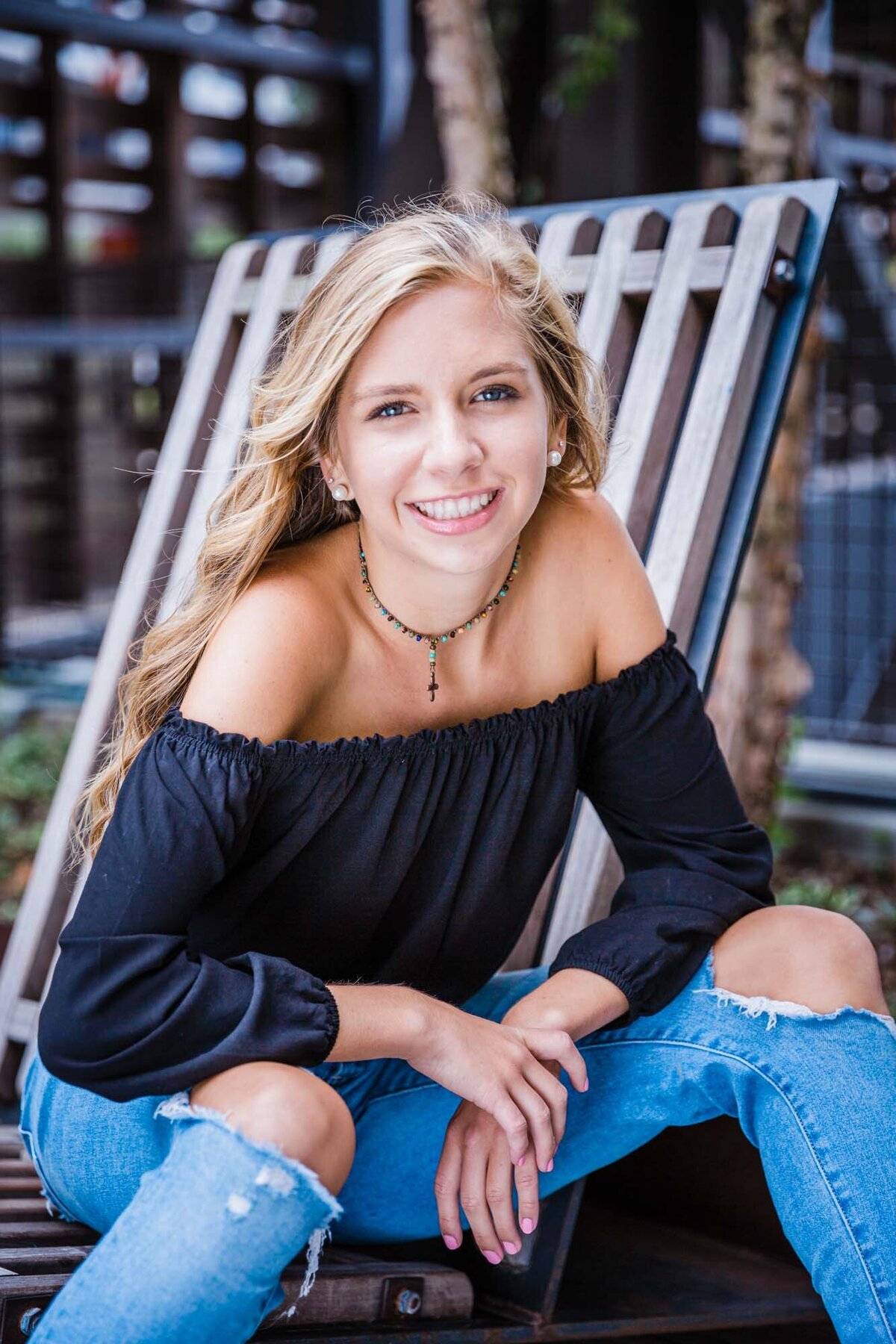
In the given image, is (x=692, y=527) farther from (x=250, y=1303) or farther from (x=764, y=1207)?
(x=250, y=1303)

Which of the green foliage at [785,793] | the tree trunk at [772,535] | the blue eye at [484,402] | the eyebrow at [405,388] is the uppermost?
the eyebrow at [405,388]

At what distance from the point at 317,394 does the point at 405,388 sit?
96mm

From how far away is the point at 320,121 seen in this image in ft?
25.8

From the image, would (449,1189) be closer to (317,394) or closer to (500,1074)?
(500,1074)

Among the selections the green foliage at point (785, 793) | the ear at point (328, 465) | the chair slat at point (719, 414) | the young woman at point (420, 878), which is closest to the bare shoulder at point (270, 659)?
the young woman at point (420, 878)

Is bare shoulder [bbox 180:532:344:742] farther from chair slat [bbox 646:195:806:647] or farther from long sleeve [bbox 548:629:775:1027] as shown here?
chair slat [bbox 646:195:806:647]

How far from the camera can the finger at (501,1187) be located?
1539 millimetres

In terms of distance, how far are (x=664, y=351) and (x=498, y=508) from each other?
0.83 m

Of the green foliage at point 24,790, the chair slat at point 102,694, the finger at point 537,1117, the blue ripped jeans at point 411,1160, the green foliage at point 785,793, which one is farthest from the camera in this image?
the green foliage at point 24,790

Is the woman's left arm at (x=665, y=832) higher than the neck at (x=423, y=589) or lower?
lower

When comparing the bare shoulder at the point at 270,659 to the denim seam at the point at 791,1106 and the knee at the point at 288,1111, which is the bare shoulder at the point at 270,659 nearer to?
the knee at the point at 288,1111

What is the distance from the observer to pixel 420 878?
5.54 feet

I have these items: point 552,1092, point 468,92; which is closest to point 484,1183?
point 552,1092

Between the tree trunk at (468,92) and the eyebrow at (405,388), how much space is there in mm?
2294
